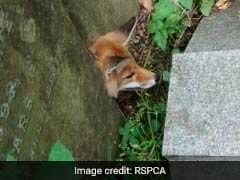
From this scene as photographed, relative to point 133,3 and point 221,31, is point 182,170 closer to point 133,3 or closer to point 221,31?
point 221,31

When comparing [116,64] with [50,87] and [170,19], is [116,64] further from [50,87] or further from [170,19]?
[50,87]

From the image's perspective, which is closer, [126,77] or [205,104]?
[205,104]

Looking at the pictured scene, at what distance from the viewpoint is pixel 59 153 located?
2480 mm

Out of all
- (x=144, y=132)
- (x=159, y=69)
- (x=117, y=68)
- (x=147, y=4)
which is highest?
(x=147, y=4)

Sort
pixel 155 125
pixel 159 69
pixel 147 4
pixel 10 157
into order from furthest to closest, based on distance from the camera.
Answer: pixel 147 4 → pixel 159 69 → pixel 155 125 → pixel 10 157

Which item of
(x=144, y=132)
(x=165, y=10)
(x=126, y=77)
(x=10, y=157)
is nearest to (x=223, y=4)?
(x=165, y=10)

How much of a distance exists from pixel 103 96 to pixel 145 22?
57 centimetres

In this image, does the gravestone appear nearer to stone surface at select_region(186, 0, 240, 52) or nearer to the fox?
stone surface at select_region(186, 0, 240, 52)

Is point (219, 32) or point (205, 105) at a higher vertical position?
point (219, 32)

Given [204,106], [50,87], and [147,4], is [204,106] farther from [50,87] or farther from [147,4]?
[147,4]

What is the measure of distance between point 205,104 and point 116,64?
586mm

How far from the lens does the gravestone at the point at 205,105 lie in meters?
2.47

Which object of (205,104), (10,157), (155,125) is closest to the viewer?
(10,157)

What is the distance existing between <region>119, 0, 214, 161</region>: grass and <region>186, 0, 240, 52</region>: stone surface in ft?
0.28
